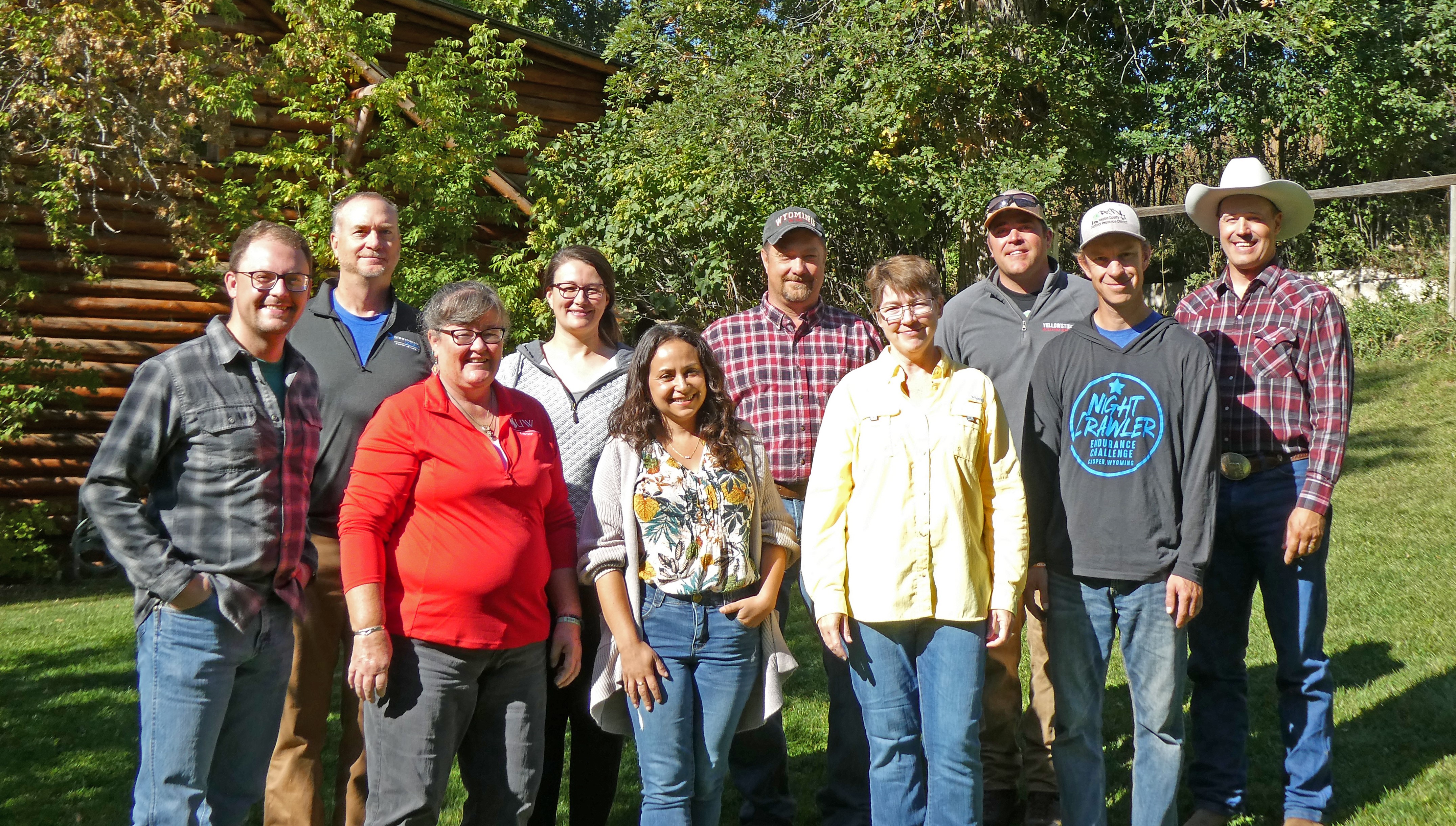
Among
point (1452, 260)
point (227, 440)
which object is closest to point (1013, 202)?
point (227, 440)

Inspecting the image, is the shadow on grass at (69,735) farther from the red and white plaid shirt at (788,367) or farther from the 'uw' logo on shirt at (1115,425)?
the 'uw' logo on shirt at (1115,425)

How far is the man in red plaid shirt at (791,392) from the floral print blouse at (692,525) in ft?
2.31

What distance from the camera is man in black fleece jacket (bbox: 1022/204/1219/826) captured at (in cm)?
342

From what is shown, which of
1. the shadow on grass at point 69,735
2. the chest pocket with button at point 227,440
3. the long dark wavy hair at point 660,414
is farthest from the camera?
the shadow on grass at point 69,735

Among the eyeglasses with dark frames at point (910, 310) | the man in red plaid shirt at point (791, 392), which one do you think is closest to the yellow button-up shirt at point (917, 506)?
the eyeglasses with dark frames at point (910, 310)

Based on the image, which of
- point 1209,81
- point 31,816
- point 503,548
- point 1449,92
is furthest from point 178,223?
point 1449,92

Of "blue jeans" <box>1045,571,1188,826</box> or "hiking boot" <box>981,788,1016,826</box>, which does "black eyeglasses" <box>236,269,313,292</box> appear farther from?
"hiking boot" <box>981,788,1016,826</box>

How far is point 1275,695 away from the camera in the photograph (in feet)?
17.4

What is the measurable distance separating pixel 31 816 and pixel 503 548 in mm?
2845

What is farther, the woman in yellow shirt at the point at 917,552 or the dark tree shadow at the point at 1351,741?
the dark tree shadow at the point at 1351,741

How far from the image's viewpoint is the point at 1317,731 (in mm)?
3861

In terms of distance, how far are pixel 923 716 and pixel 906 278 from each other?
1.33 meters

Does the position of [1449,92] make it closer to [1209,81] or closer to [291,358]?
[1209,81]

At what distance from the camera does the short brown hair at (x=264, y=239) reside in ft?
10.3
